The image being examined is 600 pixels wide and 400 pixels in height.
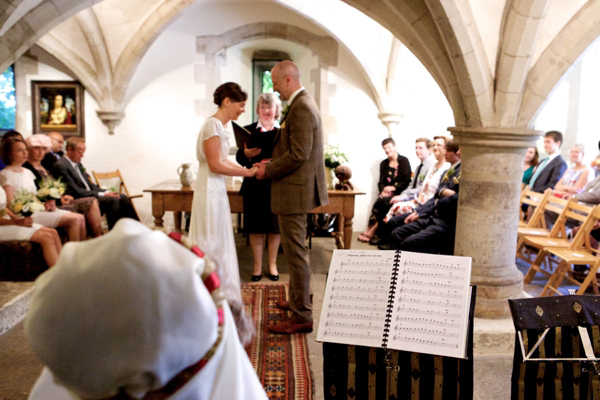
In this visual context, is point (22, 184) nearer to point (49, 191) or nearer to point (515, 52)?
point (49, 191)

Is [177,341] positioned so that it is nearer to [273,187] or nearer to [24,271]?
[273,187]

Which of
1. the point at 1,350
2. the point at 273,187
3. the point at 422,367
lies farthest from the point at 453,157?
the point at 1,350

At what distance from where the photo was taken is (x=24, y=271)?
383cm

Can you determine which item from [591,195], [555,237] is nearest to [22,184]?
[555,237]

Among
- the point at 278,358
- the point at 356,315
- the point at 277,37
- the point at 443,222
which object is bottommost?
the point at 278,358

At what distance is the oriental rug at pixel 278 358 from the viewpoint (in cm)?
268

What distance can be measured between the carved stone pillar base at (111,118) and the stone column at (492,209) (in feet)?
18.2

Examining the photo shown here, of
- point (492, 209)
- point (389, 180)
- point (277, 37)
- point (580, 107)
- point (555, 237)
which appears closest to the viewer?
point (492, 209)

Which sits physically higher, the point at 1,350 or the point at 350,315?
the point at 350,315

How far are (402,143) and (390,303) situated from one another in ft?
20.0

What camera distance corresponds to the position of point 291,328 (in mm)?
3322

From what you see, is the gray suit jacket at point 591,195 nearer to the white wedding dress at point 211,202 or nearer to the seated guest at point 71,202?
the white wedding dress at point 211,202

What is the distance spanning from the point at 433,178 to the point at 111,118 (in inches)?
187

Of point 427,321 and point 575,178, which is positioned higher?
point 575,178
